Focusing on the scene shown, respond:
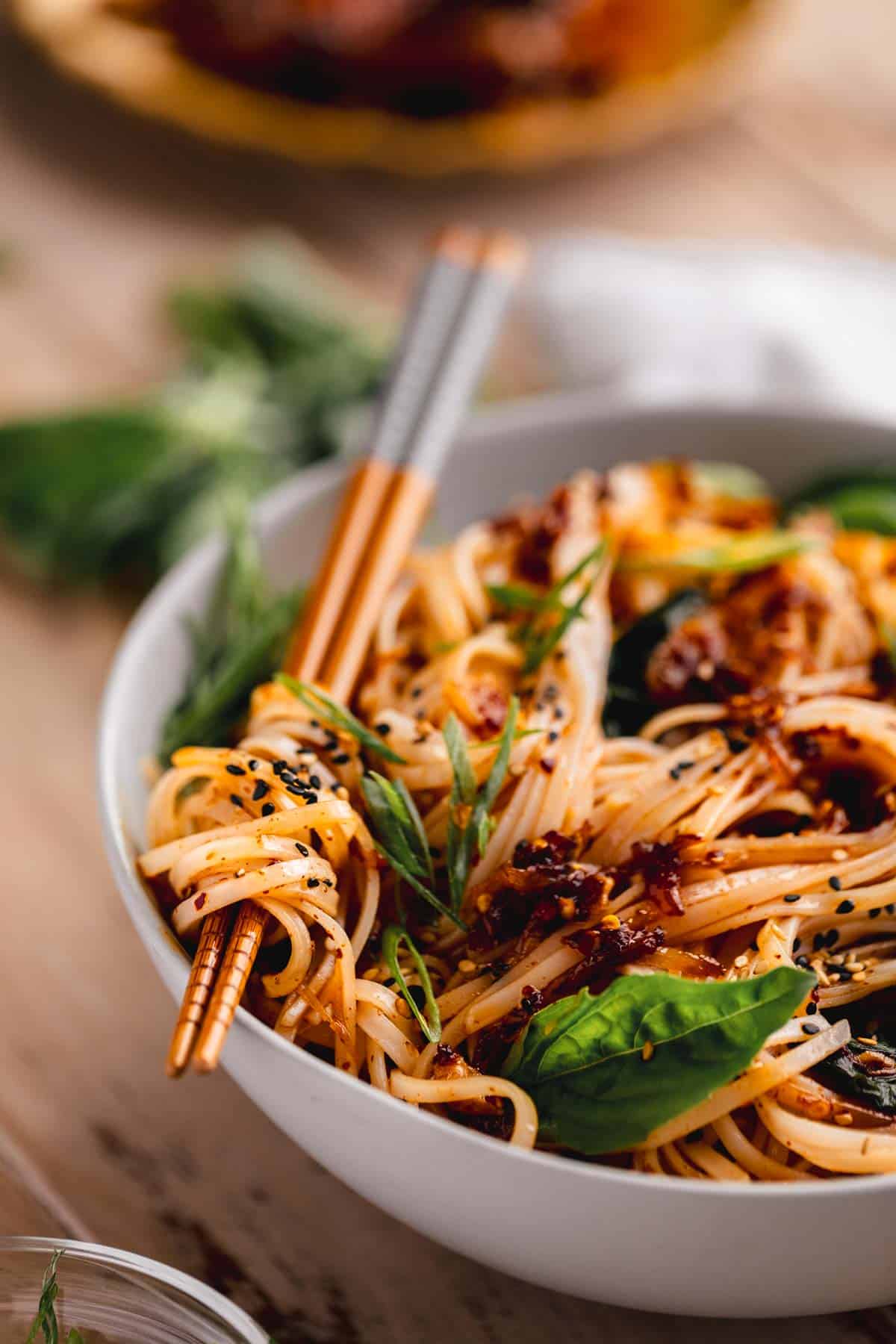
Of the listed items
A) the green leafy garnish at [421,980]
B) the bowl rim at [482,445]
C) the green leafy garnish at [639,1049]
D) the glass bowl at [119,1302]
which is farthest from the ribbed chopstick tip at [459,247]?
the glass bowl at [119,1302]

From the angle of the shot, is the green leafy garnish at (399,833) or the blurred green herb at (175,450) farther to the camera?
the blurred green herb at (175,450)

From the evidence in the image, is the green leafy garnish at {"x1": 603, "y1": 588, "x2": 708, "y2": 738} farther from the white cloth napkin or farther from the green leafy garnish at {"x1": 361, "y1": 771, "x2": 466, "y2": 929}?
the white cloth napkin

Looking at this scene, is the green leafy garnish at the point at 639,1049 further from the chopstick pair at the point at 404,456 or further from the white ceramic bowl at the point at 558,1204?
the chopstick pair at the point at 404,456

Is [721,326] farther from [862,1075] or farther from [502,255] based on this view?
[862,1075]

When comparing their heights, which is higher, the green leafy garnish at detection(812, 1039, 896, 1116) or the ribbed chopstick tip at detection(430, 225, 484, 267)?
the ribbed chopstick tip at detection(430, 225, 484, 267)

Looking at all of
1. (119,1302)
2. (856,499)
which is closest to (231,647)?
(119,1302)

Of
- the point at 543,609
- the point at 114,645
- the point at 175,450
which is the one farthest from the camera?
the point at 175,450

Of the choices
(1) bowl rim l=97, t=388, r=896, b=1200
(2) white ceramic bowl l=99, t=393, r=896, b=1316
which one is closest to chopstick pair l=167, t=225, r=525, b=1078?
(1) bowl rim l=97, t=388, r=896, b=1200
